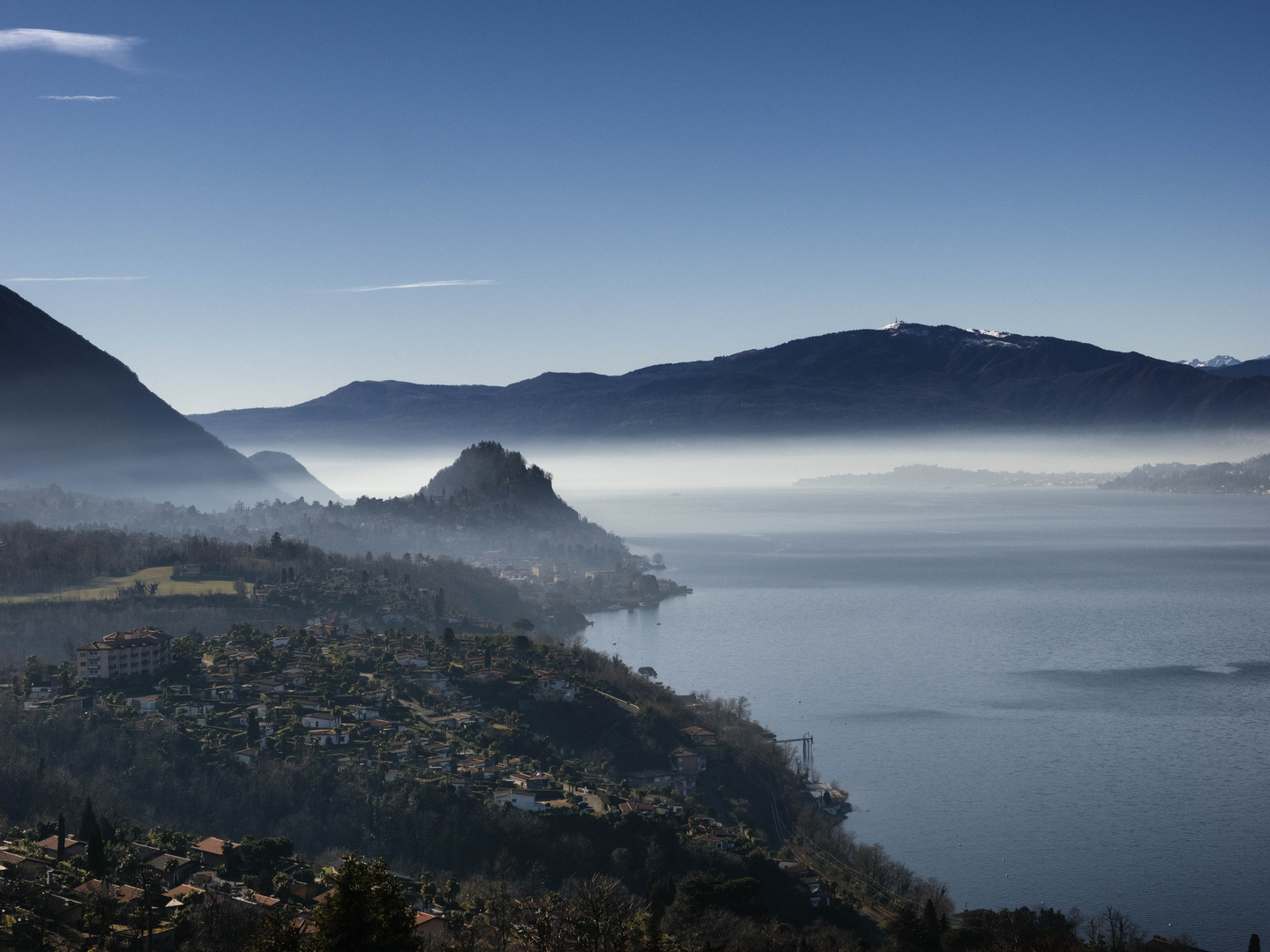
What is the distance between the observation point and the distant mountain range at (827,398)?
442ft

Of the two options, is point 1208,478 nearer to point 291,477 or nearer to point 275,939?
point 291,477

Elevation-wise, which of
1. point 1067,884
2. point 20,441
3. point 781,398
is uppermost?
point 781,398

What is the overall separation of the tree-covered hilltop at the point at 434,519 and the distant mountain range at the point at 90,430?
8.88 meters

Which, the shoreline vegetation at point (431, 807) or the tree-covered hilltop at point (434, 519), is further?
the tree-covered hilltop at point (434, 519)

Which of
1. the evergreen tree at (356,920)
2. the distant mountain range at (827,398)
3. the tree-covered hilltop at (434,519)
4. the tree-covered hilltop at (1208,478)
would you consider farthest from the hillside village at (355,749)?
the tree-covered hilltop at (1208,478)

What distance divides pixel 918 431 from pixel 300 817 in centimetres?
14830

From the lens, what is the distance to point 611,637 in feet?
158

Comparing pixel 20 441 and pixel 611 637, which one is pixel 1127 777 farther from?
pixel 20 441

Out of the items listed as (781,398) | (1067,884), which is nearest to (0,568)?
(1067,884)

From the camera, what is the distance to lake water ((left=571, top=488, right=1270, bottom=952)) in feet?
67.4

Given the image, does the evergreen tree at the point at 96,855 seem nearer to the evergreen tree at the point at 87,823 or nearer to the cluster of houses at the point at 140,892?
the cluster of houses at the point at 140,892

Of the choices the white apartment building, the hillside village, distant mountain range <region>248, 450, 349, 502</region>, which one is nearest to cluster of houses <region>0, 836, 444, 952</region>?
the hillside village

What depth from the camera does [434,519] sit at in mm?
80500

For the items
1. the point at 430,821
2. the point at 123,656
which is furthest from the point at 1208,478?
the point at 430,821
